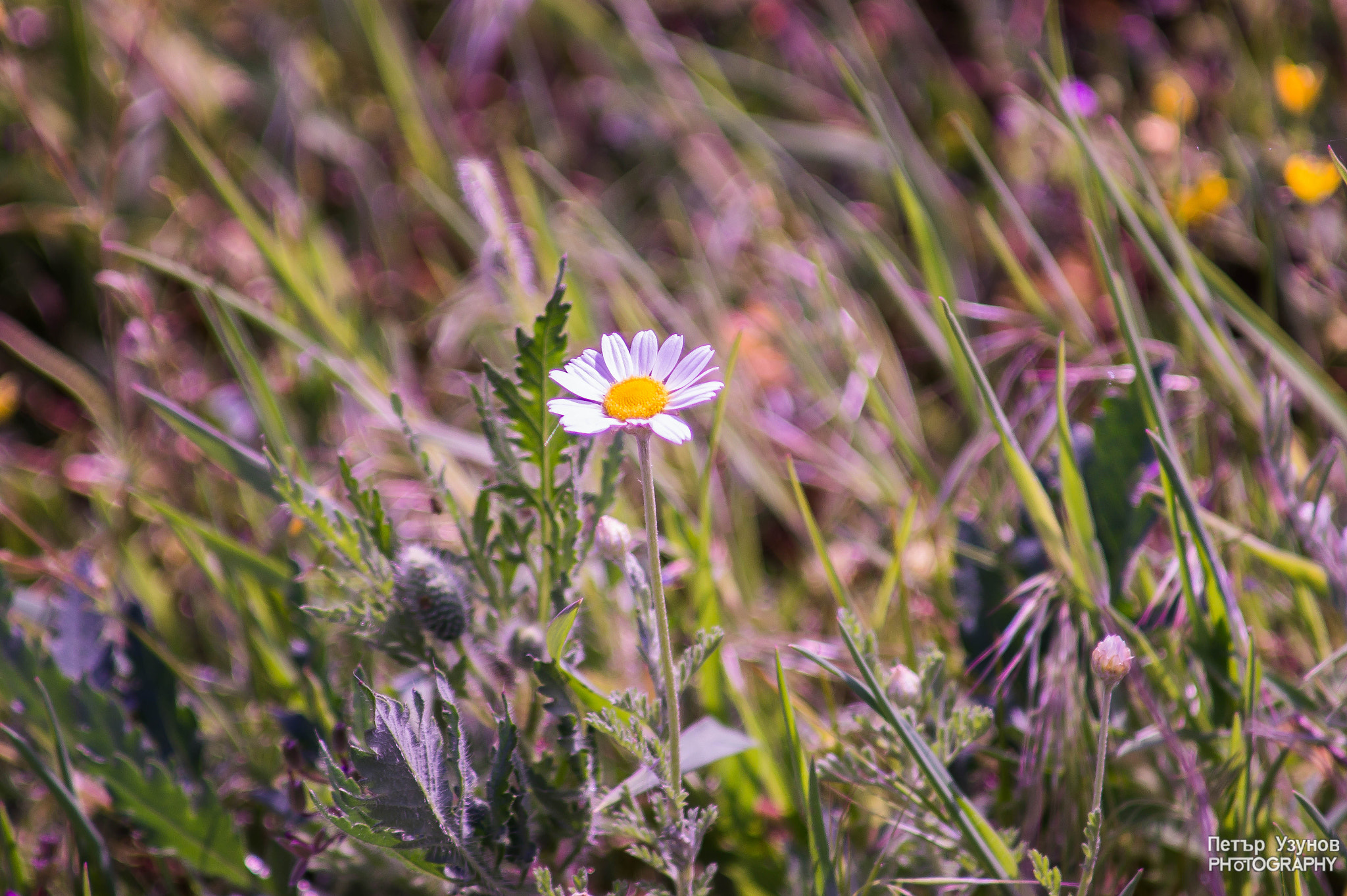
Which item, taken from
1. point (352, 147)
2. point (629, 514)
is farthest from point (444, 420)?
point (352, 147)

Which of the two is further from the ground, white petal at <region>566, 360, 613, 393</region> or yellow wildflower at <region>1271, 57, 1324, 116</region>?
yellow wildflower at <region>1271, 57, 1324, 116</region>

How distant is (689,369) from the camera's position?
36.5 inches

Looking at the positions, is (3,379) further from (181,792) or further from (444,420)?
(181,792)

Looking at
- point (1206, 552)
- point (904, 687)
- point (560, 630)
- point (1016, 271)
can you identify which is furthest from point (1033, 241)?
point (560, 630)

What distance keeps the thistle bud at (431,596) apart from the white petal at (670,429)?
1.28ft

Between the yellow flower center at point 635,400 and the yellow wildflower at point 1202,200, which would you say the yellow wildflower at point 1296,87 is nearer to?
the yellow wildflower at point 1202,200

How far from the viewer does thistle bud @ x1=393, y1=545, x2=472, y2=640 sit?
1.05 meters

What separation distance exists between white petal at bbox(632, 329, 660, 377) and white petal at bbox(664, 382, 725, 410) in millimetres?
88

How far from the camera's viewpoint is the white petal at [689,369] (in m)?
0.91

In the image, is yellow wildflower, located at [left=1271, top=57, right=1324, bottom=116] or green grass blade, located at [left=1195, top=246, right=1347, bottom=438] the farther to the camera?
yellow wildflower, located at [left=1271, top=57, right=1324, bottom=116]

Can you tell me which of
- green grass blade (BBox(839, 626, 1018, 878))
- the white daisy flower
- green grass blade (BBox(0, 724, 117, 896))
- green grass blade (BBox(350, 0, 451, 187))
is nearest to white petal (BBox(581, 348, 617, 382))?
the white daisy flower

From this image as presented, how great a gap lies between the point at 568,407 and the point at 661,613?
21 centimetres

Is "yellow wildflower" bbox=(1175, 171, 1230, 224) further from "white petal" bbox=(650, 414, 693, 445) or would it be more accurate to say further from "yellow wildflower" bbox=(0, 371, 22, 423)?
"yellow wildflower" bbox=(0, 371, 22, 423)

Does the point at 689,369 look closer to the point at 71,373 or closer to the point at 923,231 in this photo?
the point at 923,231
